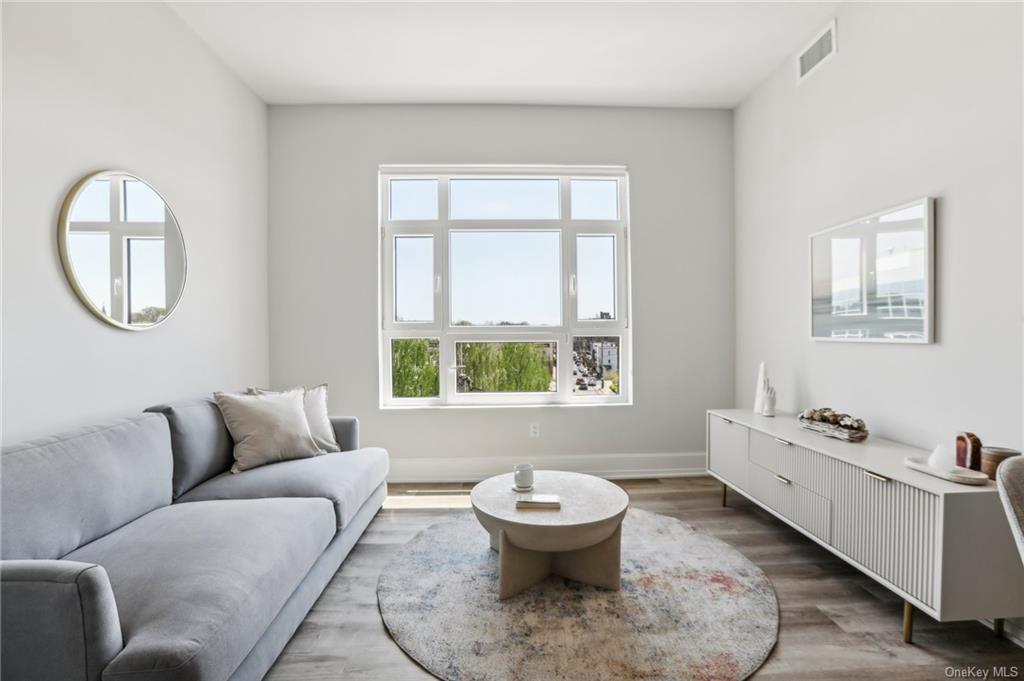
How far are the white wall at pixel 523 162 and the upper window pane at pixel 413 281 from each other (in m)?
0.20

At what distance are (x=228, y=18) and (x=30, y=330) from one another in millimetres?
2018

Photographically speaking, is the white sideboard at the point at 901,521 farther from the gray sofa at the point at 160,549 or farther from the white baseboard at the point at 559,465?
the gray sofa at the point at 160,549

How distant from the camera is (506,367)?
383cm

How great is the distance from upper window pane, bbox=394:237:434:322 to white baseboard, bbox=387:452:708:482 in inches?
45.9

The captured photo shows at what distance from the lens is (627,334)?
385 centimetres

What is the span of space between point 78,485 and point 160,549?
38 centimetres

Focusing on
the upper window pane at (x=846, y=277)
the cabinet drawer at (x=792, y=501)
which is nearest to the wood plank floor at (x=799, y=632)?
the cabinet drawer at (x=792, y=501)

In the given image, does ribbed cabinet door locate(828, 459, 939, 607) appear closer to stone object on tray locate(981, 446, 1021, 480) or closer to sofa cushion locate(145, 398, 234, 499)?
stone object on tray locate(981, 446, 1021, 480)

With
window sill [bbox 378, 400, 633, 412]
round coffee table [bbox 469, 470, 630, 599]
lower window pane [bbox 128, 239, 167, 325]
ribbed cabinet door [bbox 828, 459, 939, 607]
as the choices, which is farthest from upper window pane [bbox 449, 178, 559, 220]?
ribbed cabinet door [bbox 828, 459, 939, 607]

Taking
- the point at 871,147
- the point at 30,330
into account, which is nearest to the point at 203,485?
the point at 30,330

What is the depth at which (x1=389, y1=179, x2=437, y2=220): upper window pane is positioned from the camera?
150 inches

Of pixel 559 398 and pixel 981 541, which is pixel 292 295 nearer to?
pixel 559 398

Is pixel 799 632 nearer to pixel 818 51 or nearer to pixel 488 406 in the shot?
pixel 488 406

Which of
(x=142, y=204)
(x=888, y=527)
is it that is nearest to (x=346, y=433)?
(x=142, y=204)
